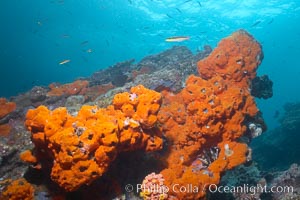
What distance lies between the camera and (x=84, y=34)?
51.8 meters

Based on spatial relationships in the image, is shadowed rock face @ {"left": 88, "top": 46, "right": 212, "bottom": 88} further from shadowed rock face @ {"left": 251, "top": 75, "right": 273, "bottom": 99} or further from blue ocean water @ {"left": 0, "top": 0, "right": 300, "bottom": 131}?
blue ocean water @ {"left": 0, "top": 0, "right": 300, "bottom": 131}

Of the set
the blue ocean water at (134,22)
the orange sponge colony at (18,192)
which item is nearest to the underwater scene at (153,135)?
the orange sponge colony at (18,192)

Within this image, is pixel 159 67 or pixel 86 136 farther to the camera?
pixel 159 67

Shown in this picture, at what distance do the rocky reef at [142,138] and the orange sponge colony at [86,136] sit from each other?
0.02 m

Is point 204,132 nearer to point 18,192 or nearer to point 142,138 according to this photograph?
point 142,138

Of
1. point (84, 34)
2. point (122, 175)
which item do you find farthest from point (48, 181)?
point (84, 34)

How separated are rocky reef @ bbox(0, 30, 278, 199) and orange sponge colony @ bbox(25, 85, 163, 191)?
0.05 ft

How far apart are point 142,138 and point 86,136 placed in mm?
1371

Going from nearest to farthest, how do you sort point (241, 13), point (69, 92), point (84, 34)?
point (69, 92) < point (241, 13) < point (84, 34)

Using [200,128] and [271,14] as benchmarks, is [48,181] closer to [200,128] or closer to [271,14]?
[200,128]

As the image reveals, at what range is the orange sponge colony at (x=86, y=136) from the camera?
430cm

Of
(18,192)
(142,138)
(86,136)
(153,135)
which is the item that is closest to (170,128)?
(153,135)

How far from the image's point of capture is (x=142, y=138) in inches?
211

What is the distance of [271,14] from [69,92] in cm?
3390
